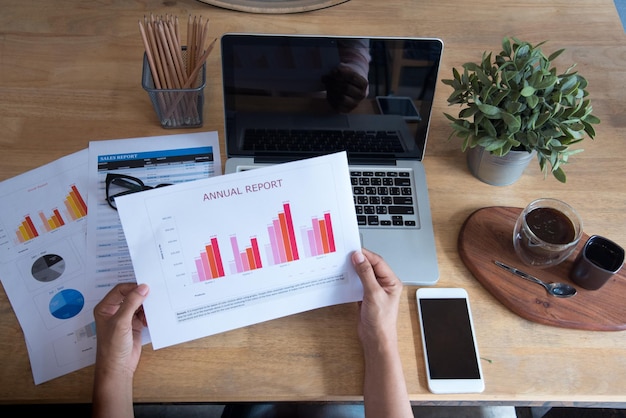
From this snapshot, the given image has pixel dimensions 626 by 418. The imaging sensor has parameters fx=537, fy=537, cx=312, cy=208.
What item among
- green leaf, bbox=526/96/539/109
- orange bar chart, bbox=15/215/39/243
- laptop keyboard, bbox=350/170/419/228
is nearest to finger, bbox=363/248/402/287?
laptop keyboard, bbox=350/170/419/228

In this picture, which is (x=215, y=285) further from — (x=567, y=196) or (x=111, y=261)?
(x=567, y=196)

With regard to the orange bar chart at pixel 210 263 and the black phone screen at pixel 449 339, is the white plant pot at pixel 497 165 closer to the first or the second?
the black phone screen at pixel 449 339

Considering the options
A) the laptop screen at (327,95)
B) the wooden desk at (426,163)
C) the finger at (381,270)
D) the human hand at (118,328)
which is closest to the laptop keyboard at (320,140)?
the laptop screen at (327,95)

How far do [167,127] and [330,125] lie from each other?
12.2 inches

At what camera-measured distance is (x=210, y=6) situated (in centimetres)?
115

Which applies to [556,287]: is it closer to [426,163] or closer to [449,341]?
[449,341]

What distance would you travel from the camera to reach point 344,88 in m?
0.88

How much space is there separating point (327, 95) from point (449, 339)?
432 millimetres

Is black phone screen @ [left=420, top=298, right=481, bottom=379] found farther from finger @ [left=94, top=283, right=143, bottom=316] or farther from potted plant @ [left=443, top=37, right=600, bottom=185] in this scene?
finger @ [left=94, top=283, right=143, bottom=316]

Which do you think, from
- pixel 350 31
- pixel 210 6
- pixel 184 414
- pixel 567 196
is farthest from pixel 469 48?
pixel 184 414

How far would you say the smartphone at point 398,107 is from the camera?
889 mm

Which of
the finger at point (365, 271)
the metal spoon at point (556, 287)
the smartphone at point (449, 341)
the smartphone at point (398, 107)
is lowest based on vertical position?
the smartphone at point (449, 341)

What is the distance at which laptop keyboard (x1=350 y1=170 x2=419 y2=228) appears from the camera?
0.90 m

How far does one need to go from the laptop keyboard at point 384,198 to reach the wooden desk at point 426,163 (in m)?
0.05
